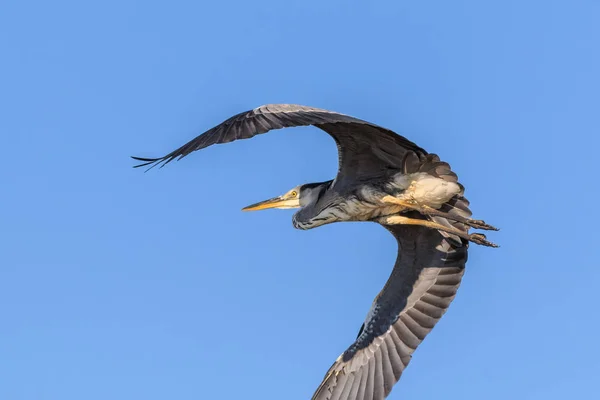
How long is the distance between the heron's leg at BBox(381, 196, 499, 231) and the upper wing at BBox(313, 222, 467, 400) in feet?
2.61

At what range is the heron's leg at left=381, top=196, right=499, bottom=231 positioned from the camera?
11.0 meters

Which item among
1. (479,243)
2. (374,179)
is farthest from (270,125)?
(479,243)

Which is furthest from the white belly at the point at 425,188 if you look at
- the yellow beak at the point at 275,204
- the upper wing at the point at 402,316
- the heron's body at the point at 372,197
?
the yellow beak at the point at 275,204

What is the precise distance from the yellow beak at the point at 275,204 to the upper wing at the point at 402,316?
130 centimetres

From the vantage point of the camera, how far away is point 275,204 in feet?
41.3

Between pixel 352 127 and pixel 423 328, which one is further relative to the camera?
pixel 423 328

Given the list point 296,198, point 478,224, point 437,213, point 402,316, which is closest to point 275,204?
point 296,198

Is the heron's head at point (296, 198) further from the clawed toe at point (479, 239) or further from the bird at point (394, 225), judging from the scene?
the clawed toe at point (479, 239)

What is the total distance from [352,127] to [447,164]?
1232 millimetres

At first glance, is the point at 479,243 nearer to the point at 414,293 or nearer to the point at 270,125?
the point at 414,293

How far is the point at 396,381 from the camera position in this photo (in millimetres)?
11688

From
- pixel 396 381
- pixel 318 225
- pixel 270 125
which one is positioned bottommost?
pixel 396 381

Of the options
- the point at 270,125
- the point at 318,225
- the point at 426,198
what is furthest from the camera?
the point at 318,225

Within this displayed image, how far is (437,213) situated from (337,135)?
4.85ft
